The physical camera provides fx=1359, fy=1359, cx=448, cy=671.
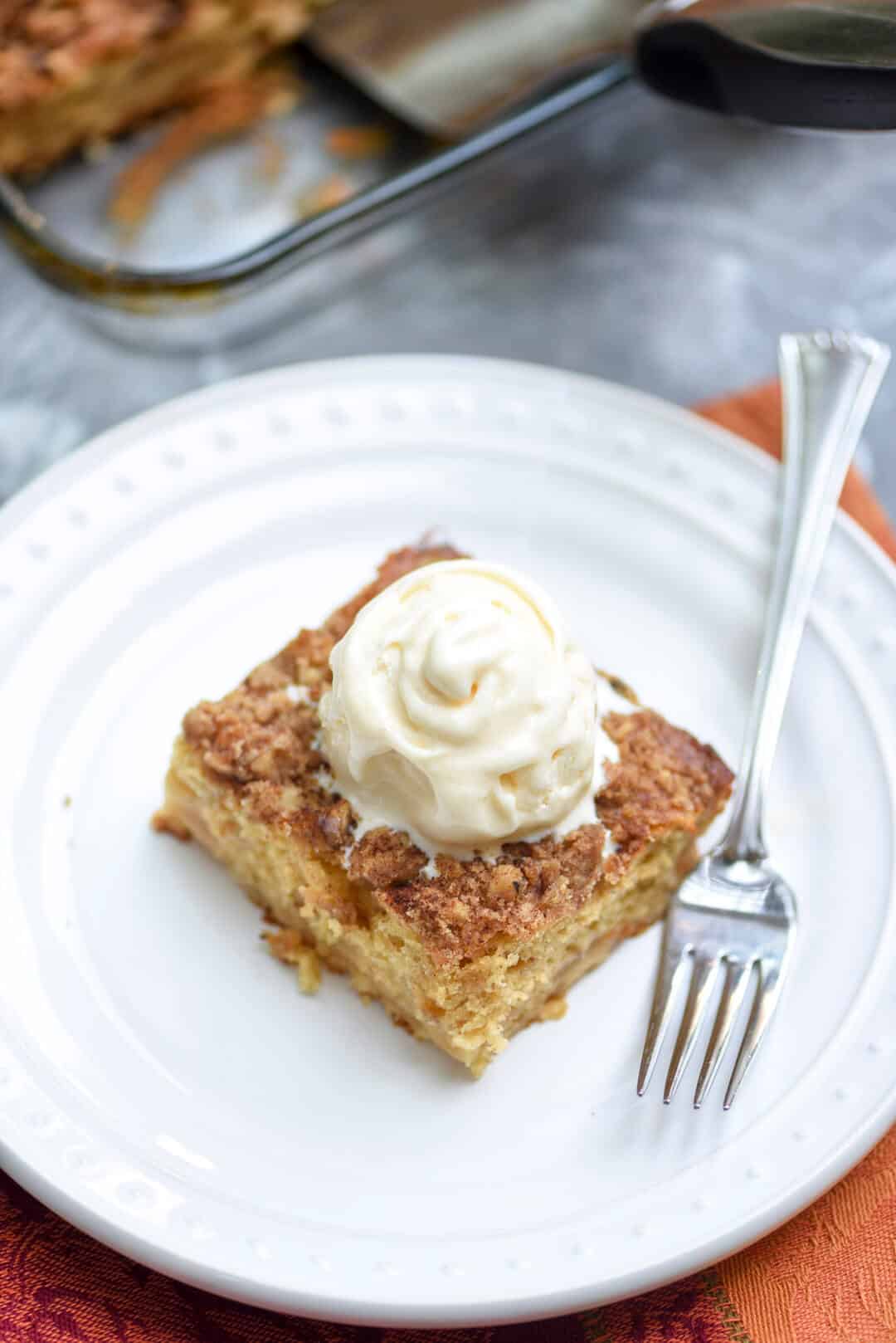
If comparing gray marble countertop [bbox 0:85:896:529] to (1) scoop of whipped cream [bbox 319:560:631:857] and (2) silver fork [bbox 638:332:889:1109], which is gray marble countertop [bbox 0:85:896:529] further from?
(1) scoop of whipped cream [bbox 319:560:631:857]

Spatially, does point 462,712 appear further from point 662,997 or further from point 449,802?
point 662,997

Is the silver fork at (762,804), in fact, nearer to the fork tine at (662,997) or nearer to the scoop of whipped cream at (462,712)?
the fork tine at (662,997)

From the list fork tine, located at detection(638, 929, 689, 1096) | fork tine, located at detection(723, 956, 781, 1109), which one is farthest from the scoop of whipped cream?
fork tine, located at detection(723, 956, 781, 1109)

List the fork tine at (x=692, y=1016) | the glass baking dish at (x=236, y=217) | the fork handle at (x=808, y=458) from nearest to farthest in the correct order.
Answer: the fork tine at (x=692, y=1016), the fork handle at (x=808, y=458), the glass baking dish at (x=236, y=217)

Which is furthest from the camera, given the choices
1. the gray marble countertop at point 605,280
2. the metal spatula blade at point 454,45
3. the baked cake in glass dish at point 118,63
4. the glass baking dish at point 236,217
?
the metal spatula blade at point 454,45

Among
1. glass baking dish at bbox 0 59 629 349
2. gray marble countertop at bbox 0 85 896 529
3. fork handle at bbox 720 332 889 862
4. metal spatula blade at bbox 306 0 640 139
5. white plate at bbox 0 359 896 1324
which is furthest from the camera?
metal spatula blade at bbox 306 0 640 139

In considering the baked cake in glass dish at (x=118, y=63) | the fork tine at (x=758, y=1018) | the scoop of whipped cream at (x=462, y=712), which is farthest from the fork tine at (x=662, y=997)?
the baked cake in glass dish at (x=118, y=63)

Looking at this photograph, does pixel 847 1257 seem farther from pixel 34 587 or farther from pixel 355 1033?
pixel 34 587
